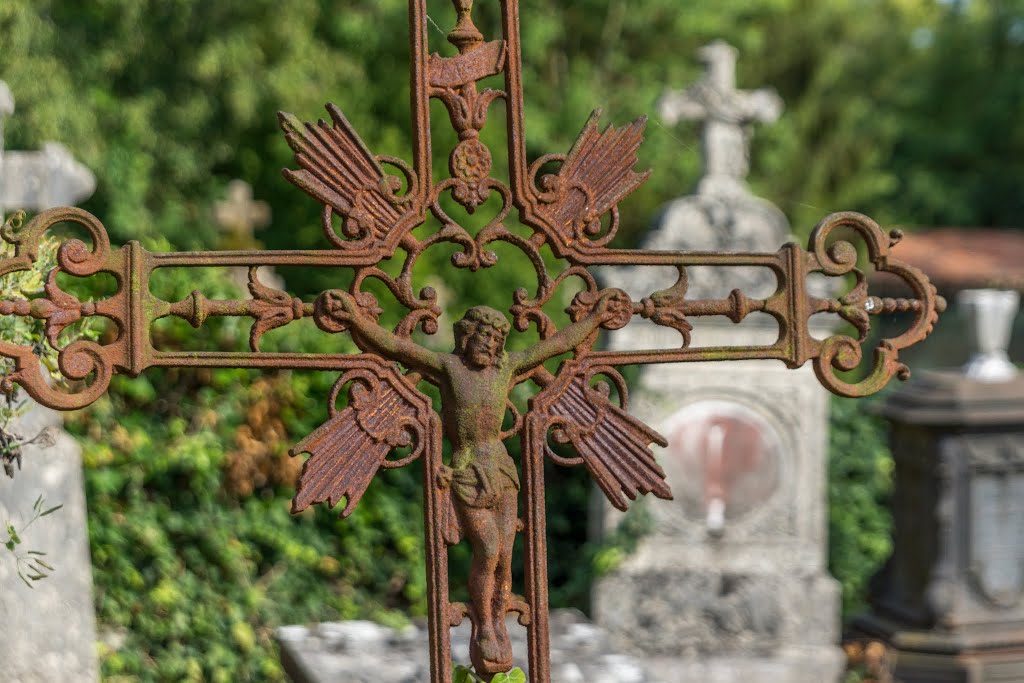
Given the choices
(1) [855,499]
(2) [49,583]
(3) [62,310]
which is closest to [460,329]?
(3) [62,310]

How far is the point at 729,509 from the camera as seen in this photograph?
6.82 metres

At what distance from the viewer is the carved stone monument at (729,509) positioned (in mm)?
6668

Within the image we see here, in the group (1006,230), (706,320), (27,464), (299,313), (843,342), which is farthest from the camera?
(1006,230)

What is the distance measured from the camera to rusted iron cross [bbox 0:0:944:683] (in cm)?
267

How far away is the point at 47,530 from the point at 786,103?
56.1 ft

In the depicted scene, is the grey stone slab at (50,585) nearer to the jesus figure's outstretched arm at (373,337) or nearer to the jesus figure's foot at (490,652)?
the jesus figure's outstretched arm at (373,337)

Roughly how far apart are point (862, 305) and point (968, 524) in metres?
4.51

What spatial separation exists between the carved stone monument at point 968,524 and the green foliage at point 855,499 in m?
0.45

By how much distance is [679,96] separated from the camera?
6.97m

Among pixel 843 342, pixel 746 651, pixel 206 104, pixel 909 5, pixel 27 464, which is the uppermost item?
pixel 909 5

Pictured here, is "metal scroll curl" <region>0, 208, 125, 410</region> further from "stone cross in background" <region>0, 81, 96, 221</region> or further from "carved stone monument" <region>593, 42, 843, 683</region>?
"carved stone monument" <region>593, 42, 843, 683</region>

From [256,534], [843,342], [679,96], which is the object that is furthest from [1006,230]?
[843,342]

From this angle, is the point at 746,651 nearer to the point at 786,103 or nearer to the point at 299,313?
the point at 299,313

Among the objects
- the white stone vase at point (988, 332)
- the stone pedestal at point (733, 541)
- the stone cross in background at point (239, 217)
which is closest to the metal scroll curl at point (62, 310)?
the stone pedestal at point (733, 541)
